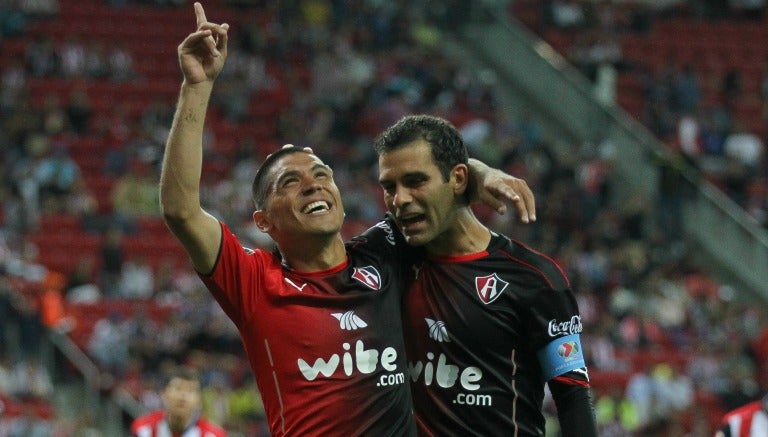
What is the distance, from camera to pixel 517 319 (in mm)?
4926

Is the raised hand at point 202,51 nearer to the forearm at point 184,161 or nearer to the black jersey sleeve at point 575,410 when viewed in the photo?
the forearm at point 184,161

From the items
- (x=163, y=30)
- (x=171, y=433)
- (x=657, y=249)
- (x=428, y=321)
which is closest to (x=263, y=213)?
(x=428, y=321)

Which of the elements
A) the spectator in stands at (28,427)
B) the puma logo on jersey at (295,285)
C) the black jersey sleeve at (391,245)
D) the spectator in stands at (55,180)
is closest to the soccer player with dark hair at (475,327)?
the black jersey sleeve at (391,245)

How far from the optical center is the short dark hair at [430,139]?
16.3 feet

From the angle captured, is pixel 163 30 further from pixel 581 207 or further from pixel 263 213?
pixel 263 213

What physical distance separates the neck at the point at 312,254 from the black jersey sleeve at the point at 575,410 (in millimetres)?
926

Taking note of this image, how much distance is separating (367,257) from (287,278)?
36cm

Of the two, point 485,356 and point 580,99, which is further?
point 580,99

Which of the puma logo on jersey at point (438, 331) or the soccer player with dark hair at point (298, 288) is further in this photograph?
the puma logo on jersey at point (438, 331)

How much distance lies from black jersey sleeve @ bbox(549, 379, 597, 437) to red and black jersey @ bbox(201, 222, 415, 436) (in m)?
0.58

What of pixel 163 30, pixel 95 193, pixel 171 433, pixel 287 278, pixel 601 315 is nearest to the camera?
pixel 287 278

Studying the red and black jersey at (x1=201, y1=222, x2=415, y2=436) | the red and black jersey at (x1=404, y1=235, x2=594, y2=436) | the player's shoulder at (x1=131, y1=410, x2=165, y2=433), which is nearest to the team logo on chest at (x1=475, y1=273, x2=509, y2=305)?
the red and black jersey at (x1=404, y1=235, x2=594, y2=436)

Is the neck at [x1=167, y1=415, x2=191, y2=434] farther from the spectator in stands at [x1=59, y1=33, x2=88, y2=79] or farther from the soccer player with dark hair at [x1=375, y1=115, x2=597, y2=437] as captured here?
the spectator in stands at [x1=59, y1=33, x2=88, y2=79]

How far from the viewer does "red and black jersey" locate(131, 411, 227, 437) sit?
905cm
